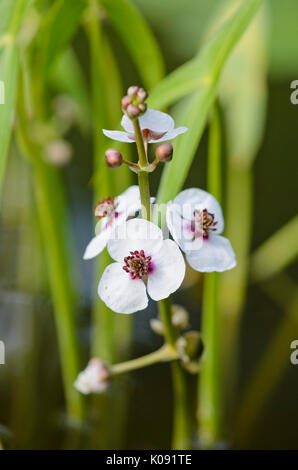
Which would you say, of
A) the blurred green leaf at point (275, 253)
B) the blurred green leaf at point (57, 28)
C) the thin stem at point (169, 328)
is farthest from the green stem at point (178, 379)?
the blurred green leaf at point (275, 253)

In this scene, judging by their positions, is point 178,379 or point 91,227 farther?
point 91,227

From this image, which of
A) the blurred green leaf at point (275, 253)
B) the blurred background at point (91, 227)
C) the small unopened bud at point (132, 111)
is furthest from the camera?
the blurred green leaf at point (275, 253)

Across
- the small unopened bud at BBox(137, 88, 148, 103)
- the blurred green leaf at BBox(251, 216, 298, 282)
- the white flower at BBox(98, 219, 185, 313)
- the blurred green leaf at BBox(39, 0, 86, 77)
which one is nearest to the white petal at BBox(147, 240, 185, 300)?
the white flower at BBox(98, 219, 185, 313)

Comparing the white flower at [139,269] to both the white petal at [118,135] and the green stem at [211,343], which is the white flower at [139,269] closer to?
the white petal at [118,135]

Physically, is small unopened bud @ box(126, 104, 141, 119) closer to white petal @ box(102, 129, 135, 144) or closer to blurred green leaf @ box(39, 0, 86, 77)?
white petal @ box(102, 129, 135, 144)

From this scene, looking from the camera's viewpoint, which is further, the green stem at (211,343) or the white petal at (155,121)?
the green stem at (211,343)

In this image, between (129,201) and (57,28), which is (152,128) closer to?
(129,201)

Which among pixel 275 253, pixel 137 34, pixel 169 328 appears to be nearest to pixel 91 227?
pixel 275 253
